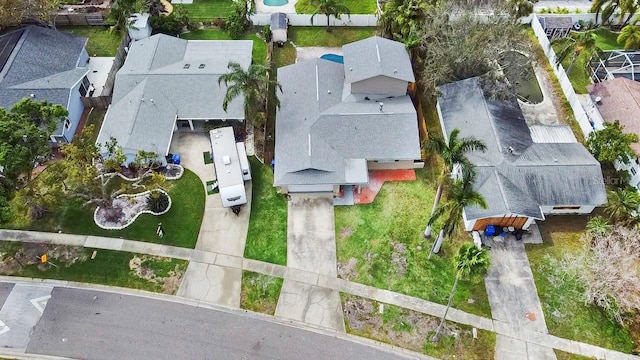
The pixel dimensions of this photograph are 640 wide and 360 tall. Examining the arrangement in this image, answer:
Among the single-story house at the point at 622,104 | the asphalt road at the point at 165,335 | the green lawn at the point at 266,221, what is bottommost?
the asphalt road at the point at 165,335

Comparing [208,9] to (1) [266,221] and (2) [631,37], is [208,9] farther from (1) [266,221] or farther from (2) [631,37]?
(2) [631,37]

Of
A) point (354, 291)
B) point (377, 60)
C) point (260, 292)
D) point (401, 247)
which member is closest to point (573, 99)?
point (377, 60)

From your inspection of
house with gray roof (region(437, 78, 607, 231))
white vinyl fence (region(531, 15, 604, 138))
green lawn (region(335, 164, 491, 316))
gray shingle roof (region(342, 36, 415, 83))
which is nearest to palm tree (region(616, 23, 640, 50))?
white vinyl fence (region(531, 15, 604, 138))

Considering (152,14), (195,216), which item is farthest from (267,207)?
(152,14)

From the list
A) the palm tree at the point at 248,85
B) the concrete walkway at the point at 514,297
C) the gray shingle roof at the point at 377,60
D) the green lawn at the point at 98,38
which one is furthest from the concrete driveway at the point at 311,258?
the green lawn at the point at 98,38

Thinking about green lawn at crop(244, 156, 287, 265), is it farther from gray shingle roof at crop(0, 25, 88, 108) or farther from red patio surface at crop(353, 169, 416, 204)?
gray shingle roof at crop(0, 25, 88, 108)

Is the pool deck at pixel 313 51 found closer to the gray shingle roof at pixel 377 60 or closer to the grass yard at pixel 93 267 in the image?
the gray shingle roof at pixel 377 60

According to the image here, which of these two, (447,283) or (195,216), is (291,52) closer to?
(195,216)

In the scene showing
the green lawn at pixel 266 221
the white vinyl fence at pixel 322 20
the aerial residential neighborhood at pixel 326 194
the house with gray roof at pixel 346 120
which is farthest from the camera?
the white vinyl fence at pixel 322 20

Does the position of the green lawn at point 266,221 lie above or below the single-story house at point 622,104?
below
